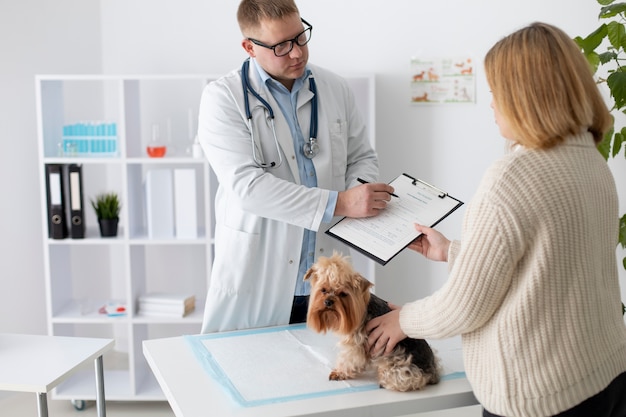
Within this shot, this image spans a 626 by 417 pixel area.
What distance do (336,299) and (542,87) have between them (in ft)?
2.14

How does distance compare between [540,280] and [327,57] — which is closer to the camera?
[540,280]

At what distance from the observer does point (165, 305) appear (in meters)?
3.60

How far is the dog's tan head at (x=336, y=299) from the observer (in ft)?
5.26

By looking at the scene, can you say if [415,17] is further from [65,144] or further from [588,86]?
[588,86]

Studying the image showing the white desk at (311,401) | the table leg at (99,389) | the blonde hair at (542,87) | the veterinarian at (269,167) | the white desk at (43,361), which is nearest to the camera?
the blonde hair at (542,87)

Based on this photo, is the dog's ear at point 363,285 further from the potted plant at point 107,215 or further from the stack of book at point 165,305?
the potted plant at point 107,215

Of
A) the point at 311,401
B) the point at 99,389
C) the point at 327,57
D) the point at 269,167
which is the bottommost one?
the point at 99,389

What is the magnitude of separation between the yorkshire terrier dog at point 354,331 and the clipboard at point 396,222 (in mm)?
176

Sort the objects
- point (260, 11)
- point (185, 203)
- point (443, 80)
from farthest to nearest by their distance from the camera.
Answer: point (443, 80) < point (185, 203) < point (260, 11)

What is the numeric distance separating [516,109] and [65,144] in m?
2.82

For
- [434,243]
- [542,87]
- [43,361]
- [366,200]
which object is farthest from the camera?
[43,361]

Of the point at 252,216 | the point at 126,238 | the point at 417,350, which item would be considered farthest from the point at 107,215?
the point at 417,350

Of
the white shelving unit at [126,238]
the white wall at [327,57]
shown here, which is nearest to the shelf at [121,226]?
the white shelving unit at [126,238]

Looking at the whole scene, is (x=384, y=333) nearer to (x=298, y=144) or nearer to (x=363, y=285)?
(x=363, y=285)
